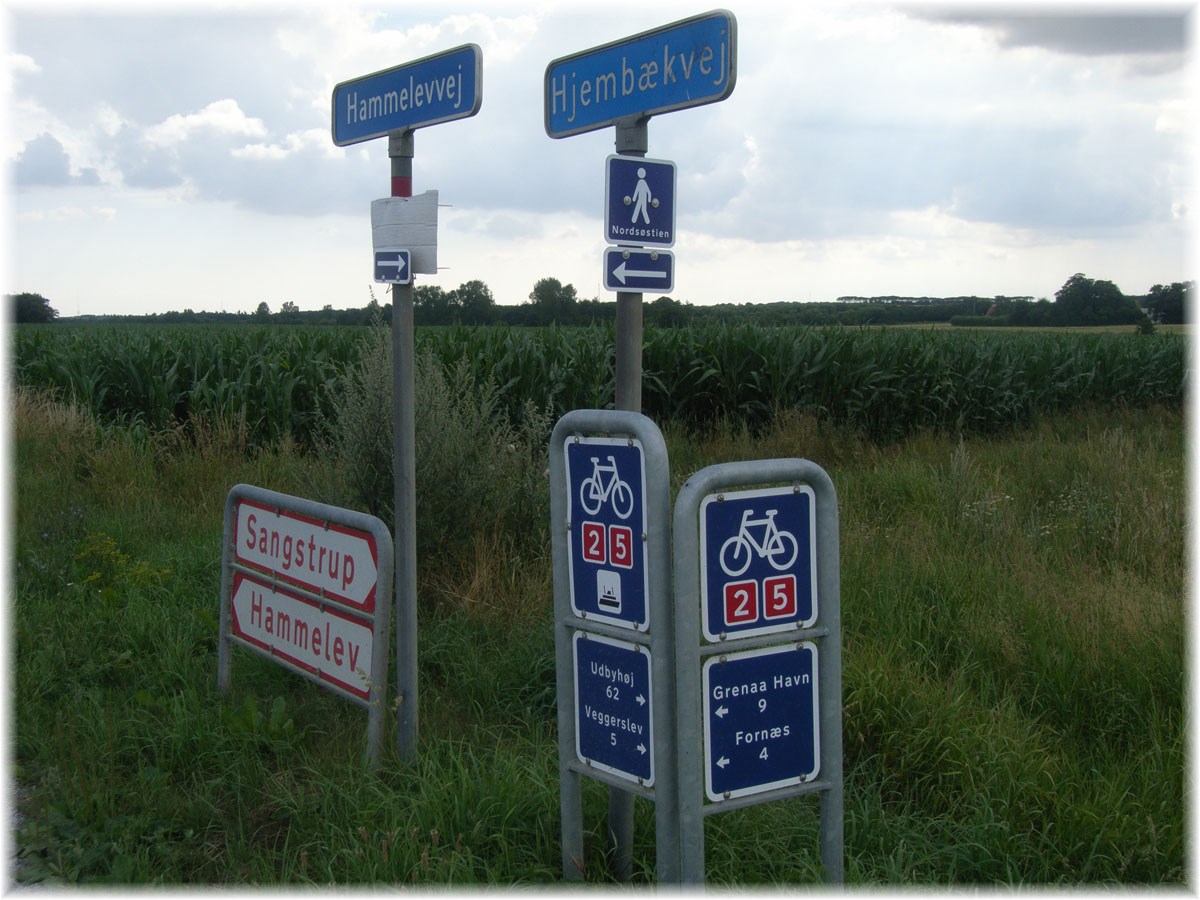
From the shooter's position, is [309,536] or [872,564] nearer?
[309,536]

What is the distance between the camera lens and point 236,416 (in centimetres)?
1020

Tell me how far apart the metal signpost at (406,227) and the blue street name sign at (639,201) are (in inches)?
32.7

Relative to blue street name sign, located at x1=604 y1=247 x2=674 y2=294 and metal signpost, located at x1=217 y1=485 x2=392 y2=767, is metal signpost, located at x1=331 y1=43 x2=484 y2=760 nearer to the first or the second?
metal signpost, located at x1=217 y1=485 x2=392 y2=767

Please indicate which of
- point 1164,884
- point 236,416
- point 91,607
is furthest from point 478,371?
point 1164,884

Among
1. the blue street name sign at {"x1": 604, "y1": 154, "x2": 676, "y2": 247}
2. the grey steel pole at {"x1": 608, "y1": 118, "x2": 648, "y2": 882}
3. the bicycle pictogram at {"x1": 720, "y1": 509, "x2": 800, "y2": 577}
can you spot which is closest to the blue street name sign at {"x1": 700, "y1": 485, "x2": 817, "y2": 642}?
the bicycle pictogram at {"x1": 720, "y1": 509, "x2": 800, "y2": 577}

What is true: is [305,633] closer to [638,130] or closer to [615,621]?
[615,621]

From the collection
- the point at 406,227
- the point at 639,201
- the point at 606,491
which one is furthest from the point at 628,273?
the point at 406,227

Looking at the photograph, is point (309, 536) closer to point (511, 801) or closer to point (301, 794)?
point (301, 794)

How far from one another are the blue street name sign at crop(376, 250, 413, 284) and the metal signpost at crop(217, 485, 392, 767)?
0.88m

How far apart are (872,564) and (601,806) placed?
115 inches

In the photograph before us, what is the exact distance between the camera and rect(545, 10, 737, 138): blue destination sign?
2.95m

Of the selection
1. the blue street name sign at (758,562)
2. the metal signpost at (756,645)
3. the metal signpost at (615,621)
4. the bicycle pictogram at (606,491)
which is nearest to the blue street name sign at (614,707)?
the metal signpost at (615,621)

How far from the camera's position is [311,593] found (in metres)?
4.11

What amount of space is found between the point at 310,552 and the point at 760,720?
210 centimetres
